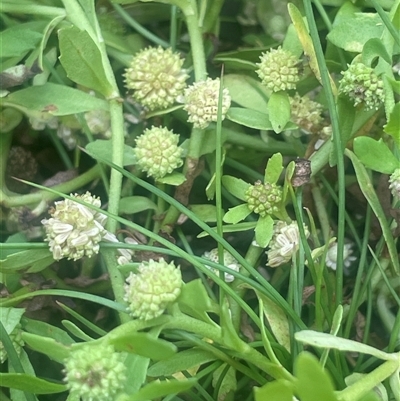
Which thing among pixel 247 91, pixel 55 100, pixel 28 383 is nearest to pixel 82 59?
pixel 55 100

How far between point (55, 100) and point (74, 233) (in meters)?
0.15

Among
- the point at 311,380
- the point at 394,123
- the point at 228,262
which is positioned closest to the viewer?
the point at 311,380

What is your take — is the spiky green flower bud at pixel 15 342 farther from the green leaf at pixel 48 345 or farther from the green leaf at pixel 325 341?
the green leaf at pixel 325 341

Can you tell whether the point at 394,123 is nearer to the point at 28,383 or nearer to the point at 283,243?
the point at 283,243

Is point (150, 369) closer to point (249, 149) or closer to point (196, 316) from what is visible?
point (196, 316)

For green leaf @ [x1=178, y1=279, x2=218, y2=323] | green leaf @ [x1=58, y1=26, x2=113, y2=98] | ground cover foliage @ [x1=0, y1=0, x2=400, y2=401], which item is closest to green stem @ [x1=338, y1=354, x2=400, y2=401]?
ground cover foliage @ [x1=0, y1=0, x2=400, y2=401]

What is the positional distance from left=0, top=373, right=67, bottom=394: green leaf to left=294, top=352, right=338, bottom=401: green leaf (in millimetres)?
169

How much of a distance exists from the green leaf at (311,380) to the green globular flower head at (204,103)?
0.27 m

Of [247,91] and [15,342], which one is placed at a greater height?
[247,91]

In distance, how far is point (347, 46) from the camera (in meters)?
0.53

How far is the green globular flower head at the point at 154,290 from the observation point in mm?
403

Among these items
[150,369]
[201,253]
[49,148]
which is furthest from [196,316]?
[49,148]

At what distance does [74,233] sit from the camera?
0.48 m

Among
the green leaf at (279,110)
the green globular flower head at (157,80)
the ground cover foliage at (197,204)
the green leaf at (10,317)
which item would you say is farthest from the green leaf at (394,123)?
the green leaf at (10,317)
